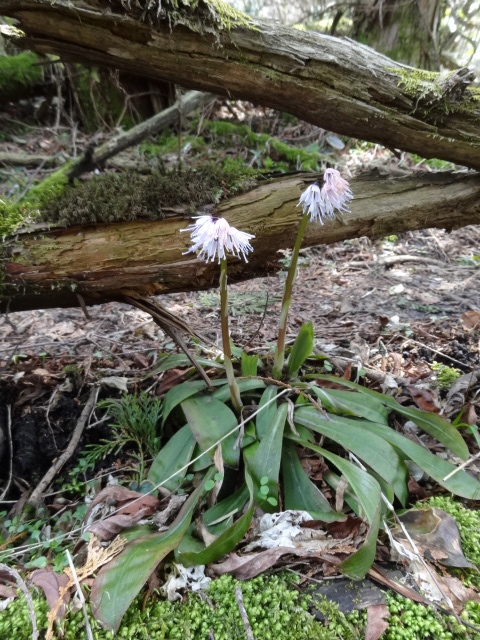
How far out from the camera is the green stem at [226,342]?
180 centimetres

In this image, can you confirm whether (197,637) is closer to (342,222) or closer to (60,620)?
(60,620)

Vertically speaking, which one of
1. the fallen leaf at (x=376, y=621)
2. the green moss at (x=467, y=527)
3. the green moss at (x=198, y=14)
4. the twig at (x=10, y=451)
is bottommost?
the twig at (x=10, y=451)

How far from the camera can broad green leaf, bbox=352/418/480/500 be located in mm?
1787

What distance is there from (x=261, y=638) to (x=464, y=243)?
5094 millimetres

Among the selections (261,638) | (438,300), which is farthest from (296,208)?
(438,300)

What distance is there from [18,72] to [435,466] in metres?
8.73

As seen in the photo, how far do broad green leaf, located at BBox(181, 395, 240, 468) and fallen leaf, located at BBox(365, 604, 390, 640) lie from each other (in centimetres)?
77

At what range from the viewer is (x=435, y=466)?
73.4 inches

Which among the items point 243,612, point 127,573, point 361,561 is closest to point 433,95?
point 361,561

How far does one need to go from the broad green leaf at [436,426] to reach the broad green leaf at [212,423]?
0.76 metres

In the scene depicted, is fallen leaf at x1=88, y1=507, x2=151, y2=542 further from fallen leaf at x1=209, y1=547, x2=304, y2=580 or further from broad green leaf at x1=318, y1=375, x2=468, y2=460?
broad green leaf at x1=318, y1=375, x2=468, y2=460

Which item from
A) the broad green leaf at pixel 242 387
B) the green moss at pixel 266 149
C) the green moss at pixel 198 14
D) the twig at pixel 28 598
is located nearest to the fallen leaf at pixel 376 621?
the twig at pixel 28 598

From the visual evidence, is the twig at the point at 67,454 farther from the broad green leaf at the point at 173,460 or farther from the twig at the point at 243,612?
the twig at the point at 243,612

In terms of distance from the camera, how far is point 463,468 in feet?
6.29
